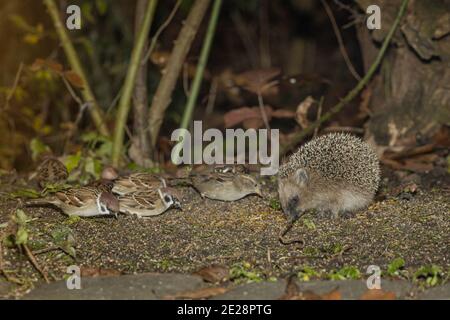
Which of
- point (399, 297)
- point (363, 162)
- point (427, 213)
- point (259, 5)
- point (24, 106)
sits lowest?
point (399, 297)

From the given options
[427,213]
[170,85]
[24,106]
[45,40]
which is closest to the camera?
[427,213]

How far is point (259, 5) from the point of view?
610 inches

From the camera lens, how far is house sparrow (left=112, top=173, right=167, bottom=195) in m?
7.84

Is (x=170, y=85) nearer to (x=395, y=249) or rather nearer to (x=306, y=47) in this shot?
(x=395, y=249)

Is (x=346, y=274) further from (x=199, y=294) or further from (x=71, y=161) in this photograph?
(x=71, y=161)

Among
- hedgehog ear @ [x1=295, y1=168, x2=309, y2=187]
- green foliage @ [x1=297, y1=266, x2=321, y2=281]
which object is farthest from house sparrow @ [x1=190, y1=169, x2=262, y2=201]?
green foliage @ [x1=297, y1=266, x2=321, y2=281]

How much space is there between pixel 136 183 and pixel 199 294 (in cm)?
290

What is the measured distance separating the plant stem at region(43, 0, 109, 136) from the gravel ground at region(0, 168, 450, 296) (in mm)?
2167

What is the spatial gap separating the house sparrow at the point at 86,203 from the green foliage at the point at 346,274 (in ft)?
7.75

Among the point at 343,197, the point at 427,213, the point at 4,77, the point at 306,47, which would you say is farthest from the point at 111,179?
the point at 306,47

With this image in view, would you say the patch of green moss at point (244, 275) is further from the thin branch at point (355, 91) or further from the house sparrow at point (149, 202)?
the thin branch at point (355, 91)

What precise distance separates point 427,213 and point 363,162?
825 millimetres

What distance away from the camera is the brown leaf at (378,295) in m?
5.02

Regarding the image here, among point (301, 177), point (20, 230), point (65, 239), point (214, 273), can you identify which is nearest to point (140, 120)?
point (301, 177)
